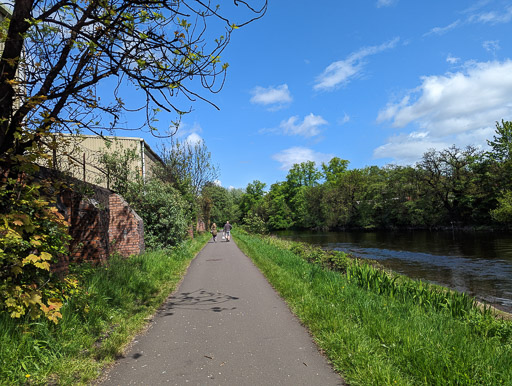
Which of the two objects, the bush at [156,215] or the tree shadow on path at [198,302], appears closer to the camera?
the tree shadow on path at [198,302]

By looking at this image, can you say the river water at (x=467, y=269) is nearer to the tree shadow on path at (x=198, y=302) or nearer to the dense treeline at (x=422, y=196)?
the tree shadow on path at (x=198, y=302)

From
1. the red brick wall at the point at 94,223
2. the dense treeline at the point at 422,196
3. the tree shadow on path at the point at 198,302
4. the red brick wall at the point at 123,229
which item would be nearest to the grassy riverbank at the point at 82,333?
the tree shadow on path at the point at 198,302

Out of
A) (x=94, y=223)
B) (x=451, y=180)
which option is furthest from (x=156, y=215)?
(x=451, y=180)

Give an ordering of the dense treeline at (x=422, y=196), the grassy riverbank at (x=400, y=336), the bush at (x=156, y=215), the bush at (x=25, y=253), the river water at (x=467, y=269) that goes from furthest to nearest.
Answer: the dense treeline at (x=422, y=196) → the bush at (x=156, y=215) → the river water at (x=467, y=269) → the bush at (x=25, y=253) → the grassy riverbank at (x=400, y=336)

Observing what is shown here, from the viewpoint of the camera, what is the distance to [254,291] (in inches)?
297

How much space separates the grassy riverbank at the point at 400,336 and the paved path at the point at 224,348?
31cm

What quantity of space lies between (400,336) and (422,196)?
48.7m

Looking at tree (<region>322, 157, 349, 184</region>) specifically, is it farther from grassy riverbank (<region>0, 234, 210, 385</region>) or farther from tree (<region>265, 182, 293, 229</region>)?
grassy riverbank (<region>0, 234, 210, 385</region>)

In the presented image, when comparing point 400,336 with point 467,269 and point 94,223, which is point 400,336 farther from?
point 467,269

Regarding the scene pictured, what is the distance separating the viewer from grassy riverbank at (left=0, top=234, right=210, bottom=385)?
3.17 m

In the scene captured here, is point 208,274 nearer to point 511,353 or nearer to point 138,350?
point 138,350

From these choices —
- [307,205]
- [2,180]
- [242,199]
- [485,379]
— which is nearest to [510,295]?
[485,379]

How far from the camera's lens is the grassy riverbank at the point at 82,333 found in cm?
317

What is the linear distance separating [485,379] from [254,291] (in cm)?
512
